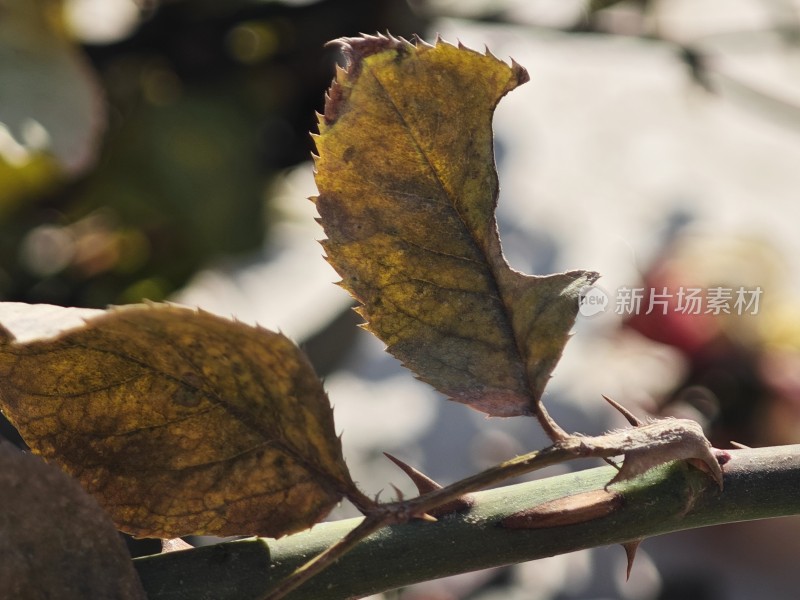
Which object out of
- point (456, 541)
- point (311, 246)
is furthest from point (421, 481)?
point (311, 246)

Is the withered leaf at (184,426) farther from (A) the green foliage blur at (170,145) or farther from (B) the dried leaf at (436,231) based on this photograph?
(A) the green foliage blur at (170,145)

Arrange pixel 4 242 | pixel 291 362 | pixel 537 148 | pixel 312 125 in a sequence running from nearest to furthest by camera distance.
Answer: pixel 291 362 < pixel 4 242 < pixel 312 125 < pixel 537 148

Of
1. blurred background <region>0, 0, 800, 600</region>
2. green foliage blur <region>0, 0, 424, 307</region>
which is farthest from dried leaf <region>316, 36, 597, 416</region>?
green foliage blur <region>0, 0, 424, 307</region>

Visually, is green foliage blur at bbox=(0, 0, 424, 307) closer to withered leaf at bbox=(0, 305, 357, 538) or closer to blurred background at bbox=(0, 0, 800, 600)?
blurred background at bbox=(0, 0, 800, 600)

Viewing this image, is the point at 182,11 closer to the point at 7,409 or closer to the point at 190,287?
the point at 190,287

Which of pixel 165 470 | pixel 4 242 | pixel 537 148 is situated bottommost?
pixel 537 148

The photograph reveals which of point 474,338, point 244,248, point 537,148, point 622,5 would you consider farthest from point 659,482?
point 537,148

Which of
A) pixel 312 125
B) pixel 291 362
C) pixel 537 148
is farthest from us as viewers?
pixel 537 148

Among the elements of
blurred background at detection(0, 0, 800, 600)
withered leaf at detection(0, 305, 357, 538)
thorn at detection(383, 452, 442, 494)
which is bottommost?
blurred background at detection(0, 0, 800, 600)

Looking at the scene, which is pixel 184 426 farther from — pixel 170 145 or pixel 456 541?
pixel 170 145
